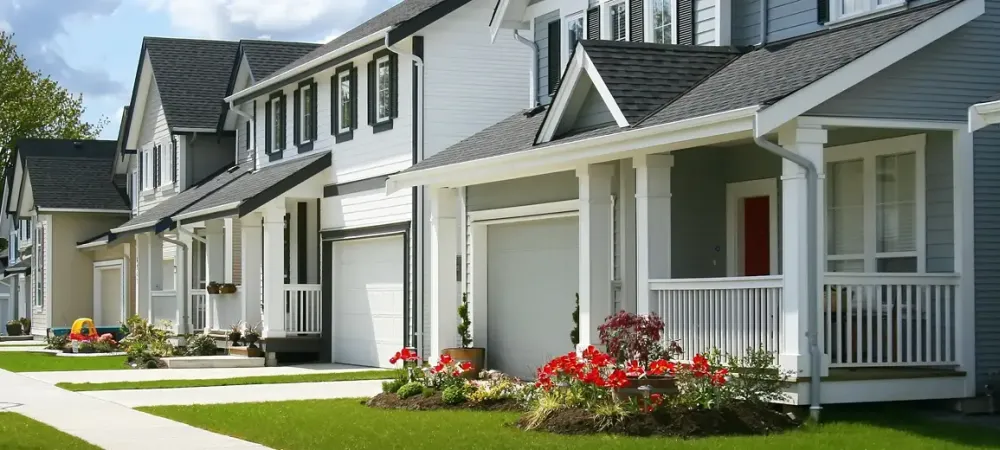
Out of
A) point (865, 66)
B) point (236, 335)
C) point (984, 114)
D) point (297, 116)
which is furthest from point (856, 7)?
point (236, 335)

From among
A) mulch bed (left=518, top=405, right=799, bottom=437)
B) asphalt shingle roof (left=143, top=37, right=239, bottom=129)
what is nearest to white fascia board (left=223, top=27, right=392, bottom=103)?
asphalt shingle roof (left=143, top=37, right=239, bottom=129)

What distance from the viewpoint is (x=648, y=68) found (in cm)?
1803

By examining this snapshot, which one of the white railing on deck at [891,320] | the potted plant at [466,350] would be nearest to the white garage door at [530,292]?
the potted plant at [466,350]

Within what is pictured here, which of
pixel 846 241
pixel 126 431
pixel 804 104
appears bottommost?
pixel 126 431

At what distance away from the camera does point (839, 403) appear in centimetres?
1506

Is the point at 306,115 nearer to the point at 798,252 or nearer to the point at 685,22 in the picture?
the point at 685,22

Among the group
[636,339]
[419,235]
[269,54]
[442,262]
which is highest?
[269,54]

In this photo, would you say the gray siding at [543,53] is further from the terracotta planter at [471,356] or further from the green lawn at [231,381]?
the green lawn at [231,381]

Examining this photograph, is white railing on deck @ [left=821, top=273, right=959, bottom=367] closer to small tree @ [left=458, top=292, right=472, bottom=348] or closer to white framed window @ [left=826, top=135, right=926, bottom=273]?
white framed window @ [left=826, top=135, right=926, bottom=273]

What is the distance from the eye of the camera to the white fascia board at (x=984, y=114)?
12750mm

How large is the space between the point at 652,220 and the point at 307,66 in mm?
13436

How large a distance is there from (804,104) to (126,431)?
7779mm

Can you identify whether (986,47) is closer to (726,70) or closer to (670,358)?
(726,70)

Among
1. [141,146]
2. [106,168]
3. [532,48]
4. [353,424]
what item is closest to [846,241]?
[353,424]
